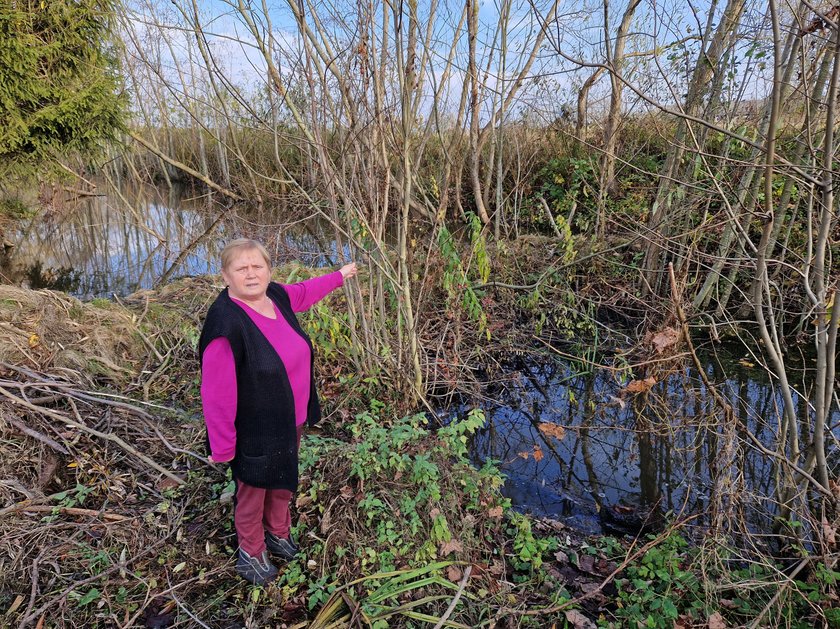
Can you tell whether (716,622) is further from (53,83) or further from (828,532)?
(53,83)

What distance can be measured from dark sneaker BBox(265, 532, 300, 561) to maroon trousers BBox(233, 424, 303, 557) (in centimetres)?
4

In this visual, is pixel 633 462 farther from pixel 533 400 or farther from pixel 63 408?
pixel 63 408

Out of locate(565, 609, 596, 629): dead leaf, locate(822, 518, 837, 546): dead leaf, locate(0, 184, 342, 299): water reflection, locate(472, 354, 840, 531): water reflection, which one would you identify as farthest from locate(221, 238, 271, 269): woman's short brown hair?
locate(0, 184, 342, 299): water reflection

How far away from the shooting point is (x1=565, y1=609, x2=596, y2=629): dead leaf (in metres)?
2.10

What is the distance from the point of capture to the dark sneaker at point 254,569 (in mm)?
2213

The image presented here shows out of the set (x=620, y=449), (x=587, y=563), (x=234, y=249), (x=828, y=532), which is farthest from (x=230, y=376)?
(x=620, y=449)

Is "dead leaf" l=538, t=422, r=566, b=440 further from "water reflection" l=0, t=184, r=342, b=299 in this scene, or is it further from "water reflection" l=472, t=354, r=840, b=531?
"water reflection" l=0, t=184, r=342, b=299

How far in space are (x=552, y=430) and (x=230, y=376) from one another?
2795 mm

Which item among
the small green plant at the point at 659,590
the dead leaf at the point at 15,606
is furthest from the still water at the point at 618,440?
the dead leaf at the point at 15,606

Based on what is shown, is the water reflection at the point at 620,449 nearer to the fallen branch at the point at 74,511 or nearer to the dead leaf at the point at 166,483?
the dead leaf at the point at 166,483

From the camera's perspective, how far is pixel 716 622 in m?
1.95

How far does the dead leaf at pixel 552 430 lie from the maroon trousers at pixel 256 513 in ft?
7.30

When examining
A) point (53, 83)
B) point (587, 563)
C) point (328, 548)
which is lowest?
point (587, 563)

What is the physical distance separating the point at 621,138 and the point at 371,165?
766cm
